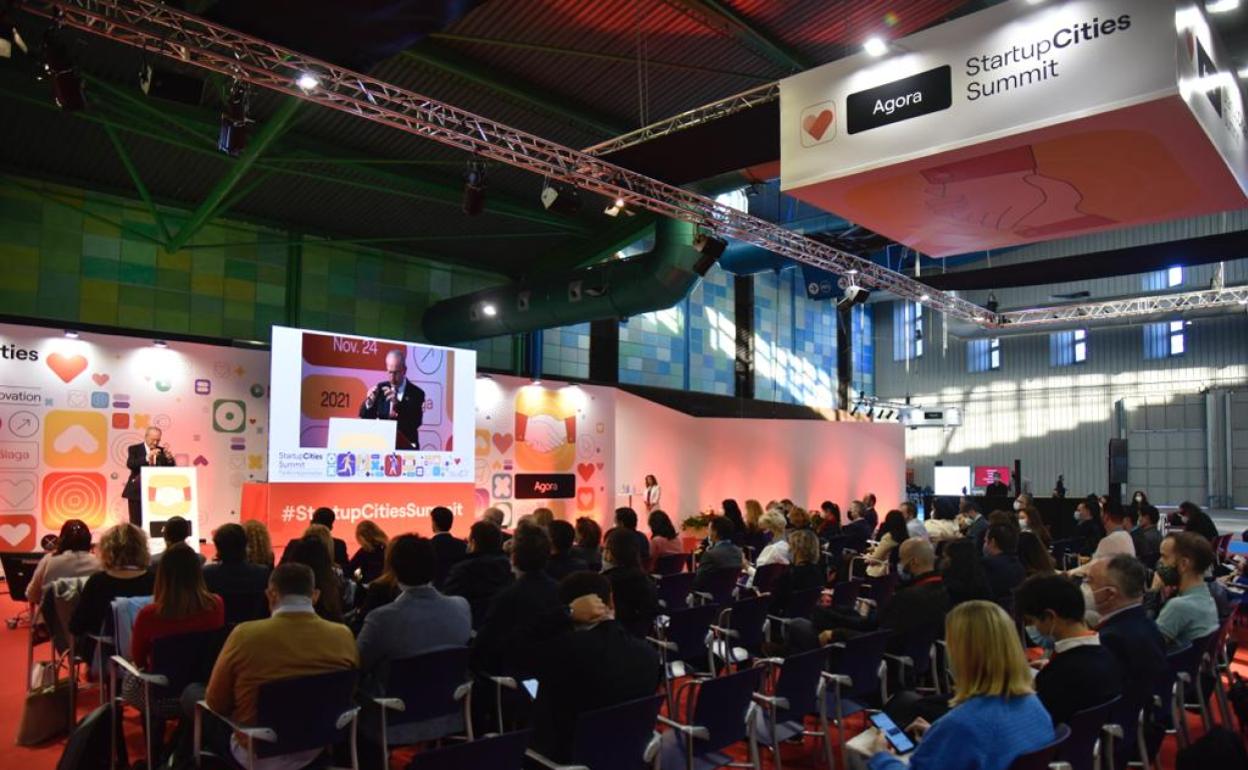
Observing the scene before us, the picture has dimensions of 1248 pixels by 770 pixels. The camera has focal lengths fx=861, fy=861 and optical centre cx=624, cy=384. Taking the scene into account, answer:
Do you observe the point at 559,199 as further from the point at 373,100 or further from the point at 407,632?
the point at 407,632

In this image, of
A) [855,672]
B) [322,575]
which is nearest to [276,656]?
[322,575]

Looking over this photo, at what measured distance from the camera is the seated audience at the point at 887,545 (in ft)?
25.1

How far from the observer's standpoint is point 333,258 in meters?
13.9

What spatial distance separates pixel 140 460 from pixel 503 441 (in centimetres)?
552

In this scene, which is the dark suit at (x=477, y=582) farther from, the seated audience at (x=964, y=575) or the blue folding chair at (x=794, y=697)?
the seated audience at (x=964, y=575)

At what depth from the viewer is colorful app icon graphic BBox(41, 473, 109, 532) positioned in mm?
10070

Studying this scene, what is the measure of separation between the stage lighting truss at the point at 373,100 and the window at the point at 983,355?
15562 millimetres

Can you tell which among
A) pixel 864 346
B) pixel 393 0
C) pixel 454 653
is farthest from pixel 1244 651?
pixel 864 346

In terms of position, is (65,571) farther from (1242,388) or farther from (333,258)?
(1242,388)

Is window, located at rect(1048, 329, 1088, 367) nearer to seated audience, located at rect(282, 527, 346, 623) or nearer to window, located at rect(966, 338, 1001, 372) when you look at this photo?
window, located at rect(966, 338, 1001, 372)

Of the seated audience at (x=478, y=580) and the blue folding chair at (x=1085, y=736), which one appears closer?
the blue folding chair at (x=1085, y=736)

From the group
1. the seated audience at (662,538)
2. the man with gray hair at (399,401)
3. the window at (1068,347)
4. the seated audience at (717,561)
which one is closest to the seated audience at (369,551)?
the seated audience at (717,561)

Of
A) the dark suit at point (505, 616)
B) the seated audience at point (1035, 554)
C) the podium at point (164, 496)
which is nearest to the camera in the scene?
the dark suit at point (505, 616)

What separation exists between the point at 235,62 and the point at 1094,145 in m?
5.83
